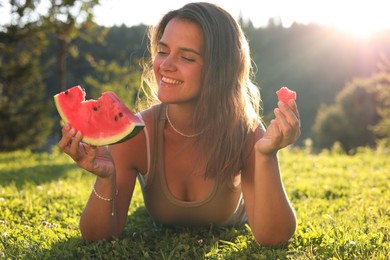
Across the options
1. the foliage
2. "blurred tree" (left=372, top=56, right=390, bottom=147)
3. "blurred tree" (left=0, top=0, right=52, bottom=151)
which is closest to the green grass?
"blurred tree" (left=0, top=0, right=52, bottom=151)

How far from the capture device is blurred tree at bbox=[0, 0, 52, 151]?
39.6ft

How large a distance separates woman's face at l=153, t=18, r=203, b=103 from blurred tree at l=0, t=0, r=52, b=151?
357 inches

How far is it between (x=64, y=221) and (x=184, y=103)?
147 cm

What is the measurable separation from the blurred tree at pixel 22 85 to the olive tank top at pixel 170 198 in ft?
28.9

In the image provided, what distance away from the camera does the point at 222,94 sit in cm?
321

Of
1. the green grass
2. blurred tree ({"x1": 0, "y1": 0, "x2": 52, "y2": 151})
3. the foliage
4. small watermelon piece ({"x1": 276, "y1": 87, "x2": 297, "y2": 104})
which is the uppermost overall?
small watermelon piece ({"x1": 276, "y1": 87, "x2": 297, "y2": 104})

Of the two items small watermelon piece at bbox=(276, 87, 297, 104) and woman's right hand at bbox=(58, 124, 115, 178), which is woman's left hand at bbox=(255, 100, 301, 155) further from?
woman's right hand at bbox=(58, 124, 115, 178)

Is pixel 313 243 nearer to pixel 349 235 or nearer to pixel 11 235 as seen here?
pixel 349 235

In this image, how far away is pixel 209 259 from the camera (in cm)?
283

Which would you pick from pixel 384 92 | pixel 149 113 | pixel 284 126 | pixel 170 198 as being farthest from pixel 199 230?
pixel 384 92

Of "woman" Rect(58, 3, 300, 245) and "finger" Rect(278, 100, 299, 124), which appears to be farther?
"woman" Rect(58, 3, 300, 245)

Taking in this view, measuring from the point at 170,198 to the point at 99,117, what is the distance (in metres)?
0.79

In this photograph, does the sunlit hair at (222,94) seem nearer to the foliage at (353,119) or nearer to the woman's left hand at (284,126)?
the woman's left hand at (284,126)

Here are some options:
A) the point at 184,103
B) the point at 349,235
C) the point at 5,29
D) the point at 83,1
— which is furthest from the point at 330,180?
the point at 83,1
